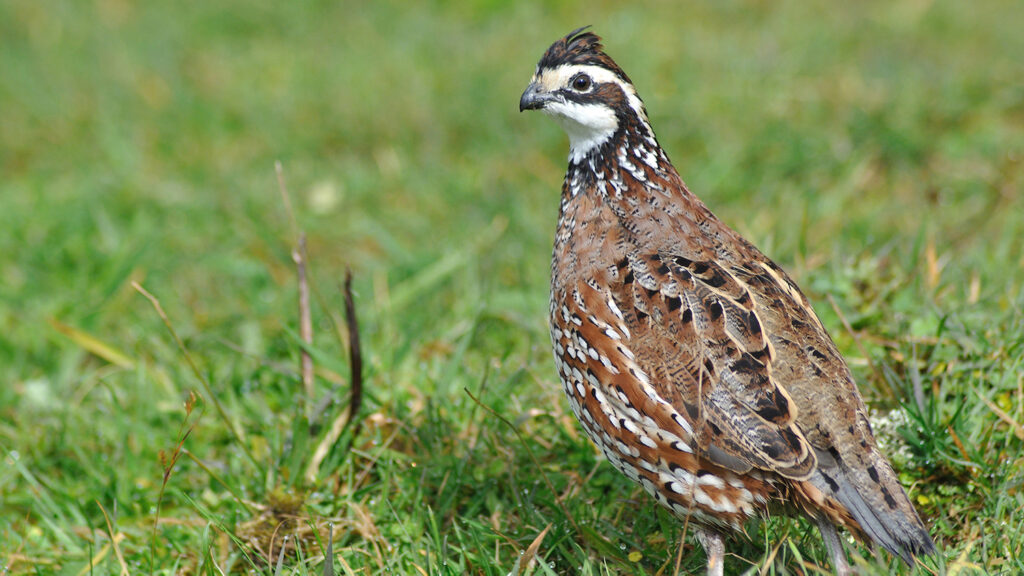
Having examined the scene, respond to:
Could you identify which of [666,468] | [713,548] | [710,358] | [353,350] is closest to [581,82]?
[710,358]

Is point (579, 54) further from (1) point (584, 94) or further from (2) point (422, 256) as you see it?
(2) point (422, 256)

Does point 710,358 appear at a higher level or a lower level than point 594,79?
lower

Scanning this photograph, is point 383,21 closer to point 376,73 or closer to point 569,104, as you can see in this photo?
point 376,73

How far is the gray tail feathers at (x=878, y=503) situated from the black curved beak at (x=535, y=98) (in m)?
1.68

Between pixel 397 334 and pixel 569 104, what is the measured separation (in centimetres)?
160

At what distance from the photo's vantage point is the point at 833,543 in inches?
118

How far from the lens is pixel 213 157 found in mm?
7348

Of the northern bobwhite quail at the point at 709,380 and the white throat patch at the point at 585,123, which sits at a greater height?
the white throat patch at the point at 585,123

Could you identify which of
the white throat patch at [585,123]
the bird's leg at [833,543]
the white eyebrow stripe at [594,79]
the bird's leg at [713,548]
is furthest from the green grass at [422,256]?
→ the white eyebrow stripe at [594,79]

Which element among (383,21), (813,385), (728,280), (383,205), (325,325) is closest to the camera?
(813,385)

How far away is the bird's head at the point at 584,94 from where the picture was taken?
3.66 metres

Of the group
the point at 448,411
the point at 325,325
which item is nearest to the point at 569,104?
the point at 448,411

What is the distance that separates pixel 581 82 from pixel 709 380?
131 cm

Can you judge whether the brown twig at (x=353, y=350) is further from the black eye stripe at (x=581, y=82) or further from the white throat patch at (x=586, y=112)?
the black eye stripe at (x=581, y=82)
